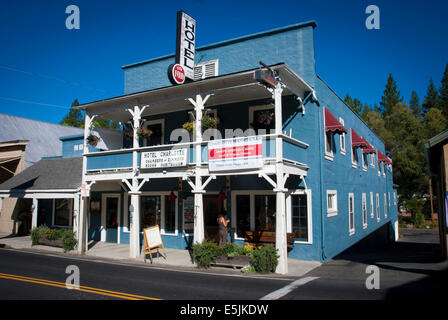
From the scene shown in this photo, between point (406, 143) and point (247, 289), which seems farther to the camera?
point (406, 143)

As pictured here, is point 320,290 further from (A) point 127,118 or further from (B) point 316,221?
(A) point 127,118

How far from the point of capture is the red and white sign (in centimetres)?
1132

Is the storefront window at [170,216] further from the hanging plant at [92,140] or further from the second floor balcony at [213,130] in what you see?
the hanging plant at [92,140]

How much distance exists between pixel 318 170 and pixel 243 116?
389 centimetres

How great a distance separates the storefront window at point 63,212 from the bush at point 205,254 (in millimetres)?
11713

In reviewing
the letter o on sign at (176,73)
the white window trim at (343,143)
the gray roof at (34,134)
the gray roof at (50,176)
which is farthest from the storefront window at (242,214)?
the gray roof at (34,134)

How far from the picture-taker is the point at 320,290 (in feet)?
27.1

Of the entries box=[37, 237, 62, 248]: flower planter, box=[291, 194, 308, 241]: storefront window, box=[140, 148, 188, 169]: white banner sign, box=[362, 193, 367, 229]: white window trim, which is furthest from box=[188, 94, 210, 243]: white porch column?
box=[362, 193, 367, 229]: white window trim

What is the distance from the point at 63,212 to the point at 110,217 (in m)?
4.02

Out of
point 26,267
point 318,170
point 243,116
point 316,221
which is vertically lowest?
point 26,267

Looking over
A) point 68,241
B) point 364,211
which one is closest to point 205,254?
point 68,241

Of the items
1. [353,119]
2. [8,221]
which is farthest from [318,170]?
[8,221]

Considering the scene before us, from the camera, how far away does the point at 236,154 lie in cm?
1171

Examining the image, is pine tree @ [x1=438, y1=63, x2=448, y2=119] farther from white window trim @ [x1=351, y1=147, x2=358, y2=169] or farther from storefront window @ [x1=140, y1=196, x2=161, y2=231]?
storefront window @ [x1=140, y1=196, x2=161, y2=231]
